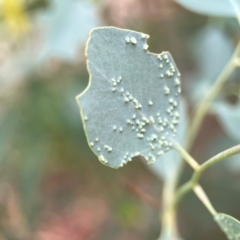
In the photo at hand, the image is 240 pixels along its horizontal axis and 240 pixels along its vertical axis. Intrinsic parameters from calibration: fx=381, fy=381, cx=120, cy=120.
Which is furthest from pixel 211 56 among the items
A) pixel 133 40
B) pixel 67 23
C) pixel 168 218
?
pixel 133 40

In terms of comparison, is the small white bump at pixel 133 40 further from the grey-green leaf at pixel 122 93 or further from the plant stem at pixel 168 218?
the plant stem at pixel 168 218

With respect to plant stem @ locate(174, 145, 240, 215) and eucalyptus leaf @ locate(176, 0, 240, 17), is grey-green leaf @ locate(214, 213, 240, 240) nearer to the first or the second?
plant stem @ locate(174, 145, 240, 215)

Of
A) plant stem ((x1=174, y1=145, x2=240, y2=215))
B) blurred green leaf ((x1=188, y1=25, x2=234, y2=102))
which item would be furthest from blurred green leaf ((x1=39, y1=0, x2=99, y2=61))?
plant stem ((x1=174, y1=145, x2=240, y2=215))

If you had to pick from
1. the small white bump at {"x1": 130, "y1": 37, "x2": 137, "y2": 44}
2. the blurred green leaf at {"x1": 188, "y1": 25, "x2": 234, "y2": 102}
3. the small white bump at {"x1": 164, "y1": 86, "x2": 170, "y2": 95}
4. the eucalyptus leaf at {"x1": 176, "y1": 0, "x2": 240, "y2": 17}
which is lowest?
the small white bump at {"x1": 164, "y1": 86, "x2": 170, "y2": 95}

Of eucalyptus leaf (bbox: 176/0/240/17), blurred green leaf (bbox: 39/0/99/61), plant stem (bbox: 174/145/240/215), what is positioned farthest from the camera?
blurred green leaf (bbox: 39/0/99/61)

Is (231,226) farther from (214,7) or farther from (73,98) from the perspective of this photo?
(73,98)

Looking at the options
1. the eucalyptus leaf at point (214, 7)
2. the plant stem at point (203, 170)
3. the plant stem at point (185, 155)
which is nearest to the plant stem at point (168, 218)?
the plant stem at point (203, 170)
